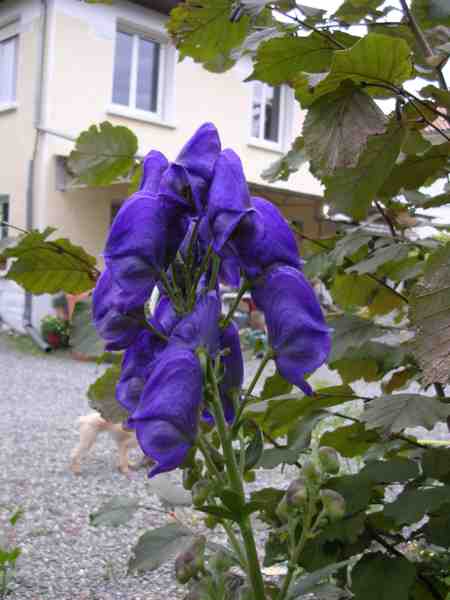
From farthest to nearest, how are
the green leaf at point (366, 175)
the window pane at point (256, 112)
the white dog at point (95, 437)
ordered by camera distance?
the window pane at point (256, 112), the white dog at point (95, 437), the green leaf at point (366, 175)

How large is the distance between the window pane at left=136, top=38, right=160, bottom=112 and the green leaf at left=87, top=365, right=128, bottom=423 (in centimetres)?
963

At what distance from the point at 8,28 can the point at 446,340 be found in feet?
34.7

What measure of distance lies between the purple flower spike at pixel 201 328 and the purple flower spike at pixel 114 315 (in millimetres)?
49

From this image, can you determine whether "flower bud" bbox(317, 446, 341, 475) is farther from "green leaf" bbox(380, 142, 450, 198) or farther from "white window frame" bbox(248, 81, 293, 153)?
"white window frame" bbox(248, 81, 293, 153)

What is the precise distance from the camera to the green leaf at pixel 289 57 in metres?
0.98

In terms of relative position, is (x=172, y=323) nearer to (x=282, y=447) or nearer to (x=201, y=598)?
(x=201, y=598)

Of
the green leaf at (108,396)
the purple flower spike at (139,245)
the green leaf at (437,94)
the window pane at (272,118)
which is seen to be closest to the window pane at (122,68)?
the window pane at (272,118)

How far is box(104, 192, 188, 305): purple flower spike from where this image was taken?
73 centimetres

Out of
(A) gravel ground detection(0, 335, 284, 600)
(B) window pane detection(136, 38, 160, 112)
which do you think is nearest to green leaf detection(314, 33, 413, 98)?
(A) gravel ground detection(0, 335, 284, 600)

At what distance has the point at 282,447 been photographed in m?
1.13

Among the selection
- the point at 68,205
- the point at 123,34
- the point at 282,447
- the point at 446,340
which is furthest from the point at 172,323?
the point at 123,34

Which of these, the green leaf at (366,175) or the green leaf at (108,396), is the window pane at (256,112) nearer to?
the green leaf at (108,396)

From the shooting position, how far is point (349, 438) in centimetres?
118

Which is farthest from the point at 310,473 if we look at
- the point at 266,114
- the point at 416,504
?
the point at 266,114
